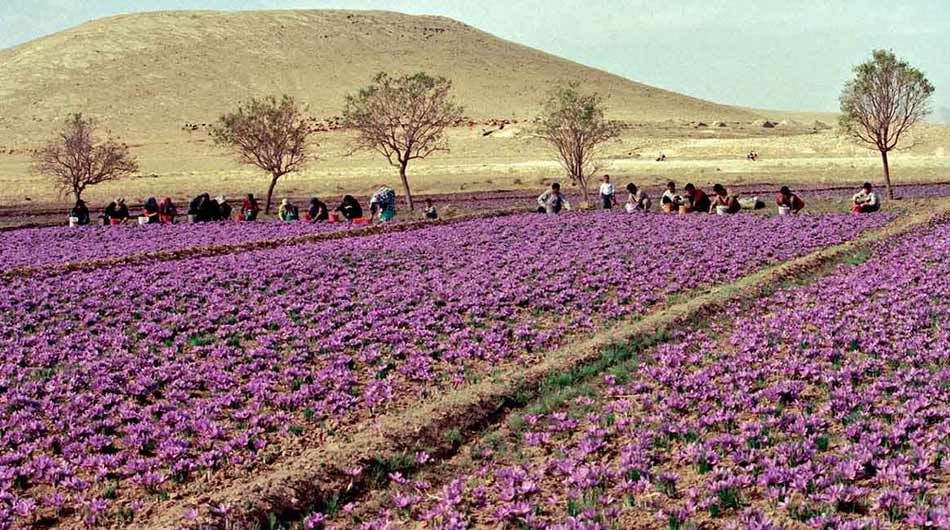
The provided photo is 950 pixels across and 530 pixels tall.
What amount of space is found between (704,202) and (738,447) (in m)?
29.4

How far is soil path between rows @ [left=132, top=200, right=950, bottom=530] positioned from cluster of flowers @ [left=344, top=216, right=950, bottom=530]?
0.56 metres

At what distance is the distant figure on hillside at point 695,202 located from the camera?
3709cm

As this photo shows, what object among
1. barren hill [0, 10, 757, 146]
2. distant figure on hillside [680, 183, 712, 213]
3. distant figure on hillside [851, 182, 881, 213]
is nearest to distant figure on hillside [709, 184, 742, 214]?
distant figure on hillside [680, 183, 712, 213]

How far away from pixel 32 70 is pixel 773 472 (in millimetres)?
191573

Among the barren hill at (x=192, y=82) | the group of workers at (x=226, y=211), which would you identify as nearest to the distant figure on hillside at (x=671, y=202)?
the group of workers at (x=226, y=211)

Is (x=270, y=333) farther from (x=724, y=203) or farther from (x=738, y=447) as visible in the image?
(x=724, y=203)

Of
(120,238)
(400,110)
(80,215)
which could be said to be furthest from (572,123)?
(120,238)

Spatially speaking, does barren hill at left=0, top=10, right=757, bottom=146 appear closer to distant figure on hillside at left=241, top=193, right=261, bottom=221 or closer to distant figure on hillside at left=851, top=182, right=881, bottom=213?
distant figure on hillside at left=241, top=193, right=261, bottom=221

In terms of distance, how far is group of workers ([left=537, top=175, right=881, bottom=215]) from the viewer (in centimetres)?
3412

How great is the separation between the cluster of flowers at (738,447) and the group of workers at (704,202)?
2079 cm

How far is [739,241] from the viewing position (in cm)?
2664

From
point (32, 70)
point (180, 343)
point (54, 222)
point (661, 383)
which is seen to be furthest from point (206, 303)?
point (32, 70)

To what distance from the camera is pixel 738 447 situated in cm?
958

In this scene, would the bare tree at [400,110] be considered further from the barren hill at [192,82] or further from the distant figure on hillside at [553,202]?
the barren hill at [192,82]
